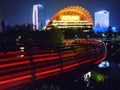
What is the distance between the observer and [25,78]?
10.8 metres

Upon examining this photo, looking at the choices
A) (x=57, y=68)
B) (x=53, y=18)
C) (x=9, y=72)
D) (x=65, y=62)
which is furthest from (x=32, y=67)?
(x=53, y=18)

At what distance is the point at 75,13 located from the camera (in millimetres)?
139750

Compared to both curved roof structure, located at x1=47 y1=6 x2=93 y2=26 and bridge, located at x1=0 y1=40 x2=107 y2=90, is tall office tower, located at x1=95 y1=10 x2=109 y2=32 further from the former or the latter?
bridge, located at x1=0 y1=40 x2=107 y2=90

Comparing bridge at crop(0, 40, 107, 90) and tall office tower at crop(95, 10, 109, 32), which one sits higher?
tall office tower at crop(95, 10, 109, 32)

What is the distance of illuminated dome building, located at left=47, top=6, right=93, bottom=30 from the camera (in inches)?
5438

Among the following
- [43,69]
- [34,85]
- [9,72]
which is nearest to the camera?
[9,72]

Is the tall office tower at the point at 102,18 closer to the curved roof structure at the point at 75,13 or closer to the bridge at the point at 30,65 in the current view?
the curved roof structure at the point at 75,13

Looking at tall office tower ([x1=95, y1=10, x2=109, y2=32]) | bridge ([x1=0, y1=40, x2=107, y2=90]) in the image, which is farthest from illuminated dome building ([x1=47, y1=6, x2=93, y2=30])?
bridge ([x1=0, y1=40, x2=107, y2=90])

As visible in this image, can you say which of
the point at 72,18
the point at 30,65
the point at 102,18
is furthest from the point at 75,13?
the point at 30,65

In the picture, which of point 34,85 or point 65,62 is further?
point 65,62

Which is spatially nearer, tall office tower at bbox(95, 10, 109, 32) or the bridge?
the bridge

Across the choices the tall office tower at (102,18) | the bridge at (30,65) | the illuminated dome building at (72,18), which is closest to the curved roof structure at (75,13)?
the illuminated dome building at (72,18)

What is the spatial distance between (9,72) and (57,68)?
3.82 m

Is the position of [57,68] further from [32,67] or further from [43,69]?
[32,67]
